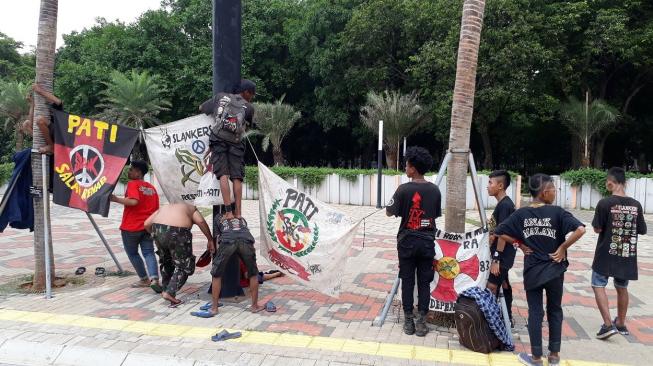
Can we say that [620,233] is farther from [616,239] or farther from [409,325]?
[409,325]

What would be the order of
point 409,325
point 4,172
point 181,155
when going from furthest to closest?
point 4,172 → point 181,155 → point 409,325

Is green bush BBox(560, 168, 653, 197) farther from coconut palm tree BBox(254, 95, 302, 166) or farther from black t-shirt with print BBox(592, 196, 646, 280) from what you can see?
black t-shirt with print BBox(592, 196, 646, 280)

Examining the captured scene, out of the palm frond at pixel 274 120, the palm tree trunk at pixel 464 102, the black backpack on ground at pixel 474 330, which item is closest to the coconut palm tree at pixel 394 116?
the palm frond at pixel 274 120

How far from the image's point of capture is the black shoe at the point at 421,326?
16.1 ft

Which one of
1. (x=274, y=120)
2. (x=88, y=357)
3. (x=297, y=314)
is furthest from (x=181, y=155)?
(x=274, y=120)

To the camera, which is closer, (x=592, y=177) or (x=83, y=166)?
(x=83, y=166)

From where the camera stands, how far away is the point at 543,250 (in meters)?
4.21

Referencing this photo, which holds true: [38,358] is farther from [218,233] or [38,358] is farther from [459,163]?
[459,163]

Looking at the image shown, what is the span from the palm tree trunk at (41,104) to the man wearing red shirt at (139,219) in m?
1.00

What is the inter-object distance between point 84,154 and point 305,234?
299 centimetres

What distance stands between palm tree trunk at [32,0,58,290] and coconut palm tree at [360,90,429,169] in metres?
18.4

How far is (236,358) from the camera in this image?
14.1ft

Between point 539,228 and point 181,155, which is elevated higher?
point 181,155

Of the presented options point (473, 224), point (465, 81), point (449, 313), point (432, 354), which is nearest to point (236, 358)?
point (432, 354)
